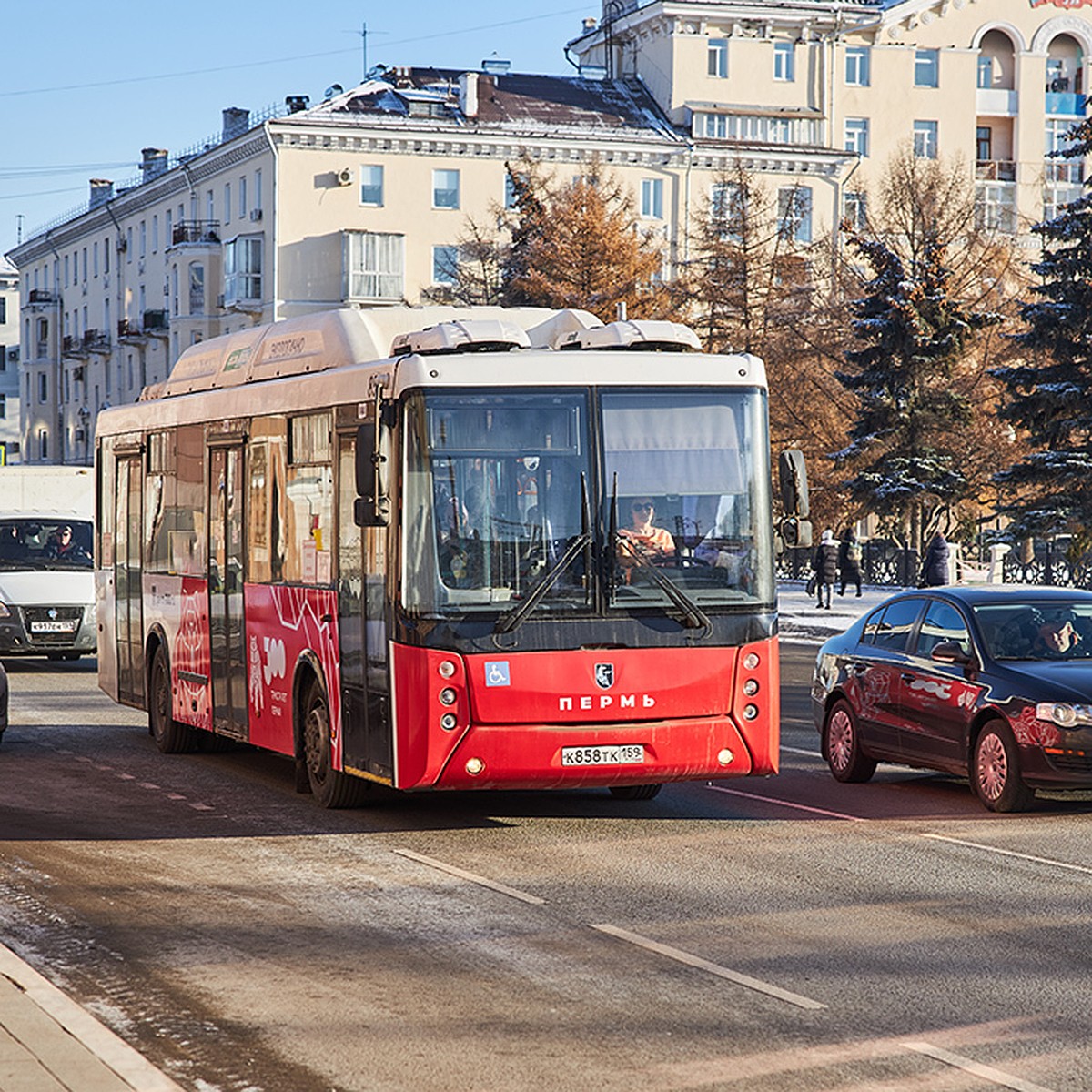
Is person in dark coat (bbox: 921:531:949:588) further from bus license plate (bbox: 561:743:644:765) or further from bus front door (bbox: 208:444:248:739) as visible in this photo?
bus license plate (bbox: 561:743:644:765)

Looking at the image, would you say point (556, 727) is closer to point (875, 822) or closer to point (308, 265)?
point (875, 822)

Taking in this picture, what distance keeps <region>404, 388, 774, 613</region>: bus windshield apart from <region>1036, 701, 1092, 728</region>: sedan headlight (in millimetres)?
2044

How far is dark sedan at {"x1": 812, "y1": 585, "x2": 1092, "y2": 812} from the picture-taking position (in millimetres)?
13719

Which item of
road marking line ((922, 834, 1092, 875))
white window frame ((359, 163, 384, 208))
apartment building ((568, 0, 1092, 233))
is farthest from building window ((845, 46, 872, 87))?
road marking line ((922, 834, 1092, 875))

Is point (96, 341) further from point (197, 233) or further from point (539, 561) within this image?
point (539, 561)

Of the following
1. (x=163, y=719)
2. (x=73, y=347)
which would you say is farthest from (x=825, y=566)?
(x=73, y=347)

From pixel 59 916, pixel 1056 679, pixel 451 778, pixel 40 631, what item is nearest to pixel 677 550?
pixel 451 778

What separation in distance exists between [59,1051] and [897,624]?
9.70 metres

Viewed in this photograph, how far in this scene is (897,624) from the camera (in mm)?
15781

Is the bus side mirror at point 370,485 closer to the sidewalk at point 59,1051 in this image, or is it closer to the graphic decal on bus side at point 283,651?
the graphic decal on bus side at point 283,651

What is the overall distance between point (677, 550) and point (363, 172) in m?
68.8

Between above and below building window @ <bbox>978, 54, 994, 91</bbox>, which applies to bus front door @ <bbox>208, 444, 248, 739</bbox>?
below

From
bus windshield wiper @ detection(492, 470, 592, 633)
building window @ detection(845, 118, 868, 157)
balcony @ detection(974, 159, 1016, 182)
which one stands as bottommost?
bus windshield wiper @ detection(492, 470, 592, 633)

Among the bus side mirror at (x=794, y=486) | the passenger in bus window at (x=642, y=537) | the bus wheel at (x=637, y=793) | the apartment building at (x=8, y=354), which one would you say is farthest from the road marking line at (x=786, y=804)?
the apartment building at (x=8, y=354)
